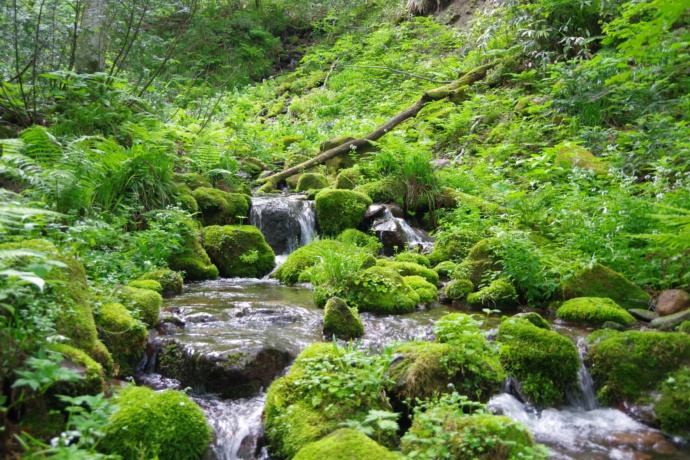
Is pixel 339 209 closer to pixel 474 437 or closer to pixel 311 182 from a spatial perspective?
pixel 311 182

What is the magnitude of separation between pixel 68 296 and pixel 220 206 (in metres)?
5.77

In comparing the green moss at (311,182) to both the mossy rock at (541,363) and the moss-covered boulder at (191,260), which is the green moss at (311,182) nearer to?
the moss-covered boulder at (191,260)

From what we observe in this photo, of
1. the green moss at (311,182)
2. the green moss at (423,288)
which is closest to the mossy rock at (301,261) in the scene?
the green moss at (423,288)

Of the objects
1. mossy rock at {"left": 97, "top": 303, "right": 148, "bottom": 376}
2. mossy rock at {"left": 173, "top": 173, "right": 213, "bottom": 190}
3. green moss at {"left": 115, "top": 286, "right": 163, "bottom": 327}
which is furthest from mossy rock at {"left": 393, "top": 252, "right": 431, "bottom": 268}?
mossy rock at {"left": 97, "top": 303, "right": 148, "bottom": 376}

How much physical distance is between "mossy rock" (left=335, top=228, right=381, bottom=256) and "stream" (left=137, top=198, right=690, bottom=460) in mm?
1583

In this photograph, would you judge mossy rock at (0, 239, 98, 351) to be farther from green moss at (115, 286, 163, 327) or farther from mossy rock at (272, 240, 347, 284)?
mossy rock at (272, 240, 347, 284)

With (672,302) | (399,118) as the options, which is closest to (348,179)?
(399,118)

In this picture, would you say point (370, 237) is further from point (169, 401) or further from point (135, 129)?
point (169, 401)

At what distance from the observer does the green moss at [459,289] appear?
6.75 metres

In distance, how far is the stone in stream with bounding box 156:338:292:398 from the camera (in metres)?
4.45

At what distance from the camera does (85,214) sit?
6480mm

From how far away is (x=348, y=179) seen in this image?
10.7 meters

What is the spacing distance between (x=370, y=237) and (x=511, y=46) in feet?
25.9

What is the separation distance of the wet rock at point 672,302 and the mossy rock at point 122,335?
5.39 meters
